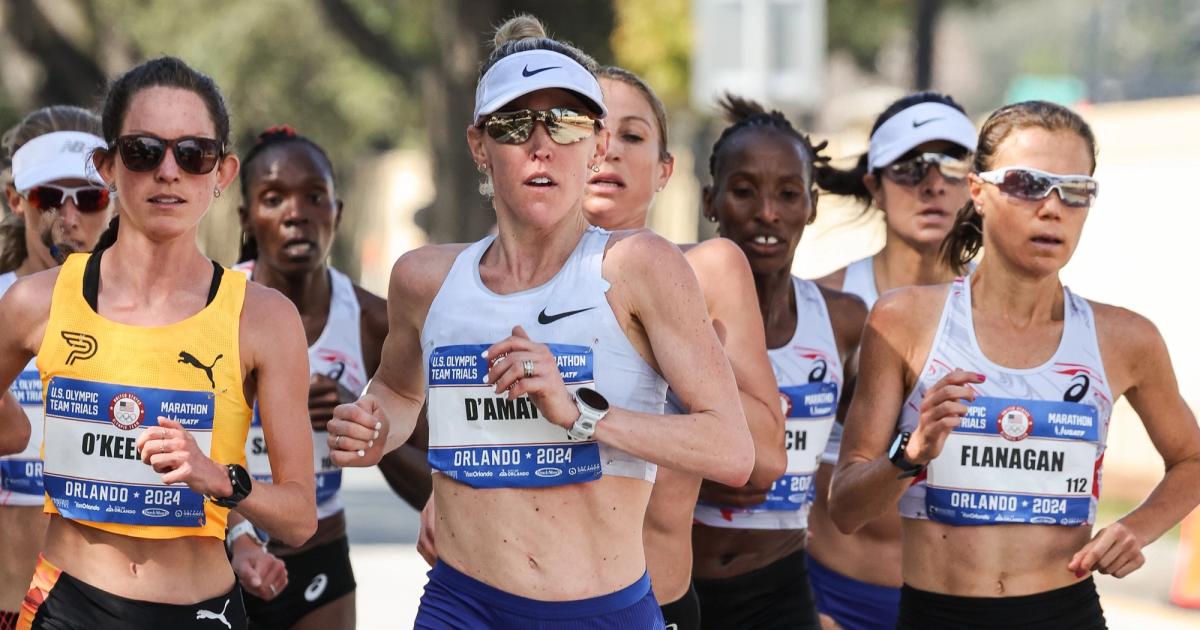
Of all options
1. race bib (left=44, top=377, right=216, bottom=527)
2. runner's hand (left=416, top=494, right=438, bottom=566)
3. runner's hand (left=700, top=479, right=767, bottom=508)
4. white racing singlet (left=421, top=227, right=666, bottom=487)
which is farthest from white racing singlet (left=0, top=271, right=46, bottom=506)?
runner's hand (left=700, top=479, right=767, bottom=508)

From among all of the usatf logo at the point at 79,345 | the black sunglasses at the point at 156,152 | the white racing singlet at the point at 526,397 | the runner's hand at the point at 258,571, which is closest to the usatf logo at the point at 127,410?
the usatf logo at the point at 79,345

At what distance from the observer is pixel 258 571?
455cm

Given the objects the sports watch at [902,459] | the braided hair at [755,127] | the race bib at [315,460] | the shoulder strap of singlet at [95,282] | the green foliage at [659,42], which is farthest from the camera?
the green foliage at [659,42]

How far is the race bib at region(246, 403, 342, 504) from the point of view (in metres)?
5.70

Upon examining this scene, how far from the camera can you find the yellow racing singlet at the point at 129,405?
12.9 feet

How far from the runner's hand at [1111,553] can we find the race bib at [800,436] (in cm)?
121

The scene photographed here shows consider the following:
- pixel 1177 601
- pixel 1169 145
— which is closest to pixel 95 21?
pixel 1169 145

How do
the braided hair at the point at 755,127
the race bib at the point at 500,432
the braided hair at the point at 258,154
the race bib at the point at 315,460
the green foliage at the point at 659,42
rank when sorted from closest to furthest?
the race bib at the point at 500,432, the race bib at the point at 315,460, the braided hair at the point at 755,127, the braided hair at the point at 258,154, the green foliage at the point at 659,42

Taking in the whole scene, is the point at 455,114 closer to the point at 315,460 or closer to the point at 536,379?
the point at 315,460

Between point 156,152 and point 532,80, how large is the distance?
90 cm

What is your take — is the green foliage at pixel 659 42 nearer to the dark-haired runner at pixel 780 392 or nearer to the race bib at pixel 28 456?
the dark-haired runner at pixel 780 392

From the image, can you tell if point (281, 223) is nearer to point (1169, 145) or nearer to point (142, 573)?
point (142, 573)

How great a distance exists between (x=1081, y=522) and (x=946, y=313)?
0.64 m

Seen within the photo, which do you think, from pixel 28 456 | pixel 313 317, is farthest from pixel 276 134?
pixel 28 456
